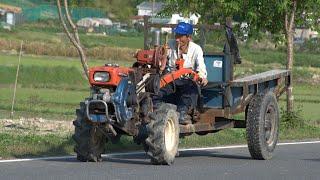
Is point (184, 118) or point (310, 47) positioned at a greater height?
point (184, 118)

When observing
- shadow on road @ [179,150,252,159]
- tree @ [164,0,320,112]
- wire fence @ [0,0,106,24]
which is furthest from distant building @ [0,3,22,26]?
shadow on road @ [179,150,252,159]

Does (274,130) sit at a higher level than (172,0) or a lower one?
lower

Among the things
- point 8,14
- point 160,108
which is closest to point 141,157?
point 160,108

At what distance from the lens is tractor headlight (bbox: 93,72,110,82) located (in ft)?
44.0

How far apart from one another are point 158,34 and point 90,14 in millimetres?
85700

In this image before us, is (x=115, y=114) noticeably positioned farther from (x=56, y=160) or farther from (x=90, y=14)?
(x=90, y=14)

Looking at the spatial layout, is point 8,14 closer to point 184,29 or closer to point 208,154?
A: point 208,154

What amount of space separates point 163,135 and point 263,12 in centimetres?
935

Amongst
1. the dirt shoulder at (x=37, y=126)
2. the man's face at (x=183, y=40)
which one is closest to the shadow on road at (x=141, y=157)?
the man's face at (x=183, y=40)

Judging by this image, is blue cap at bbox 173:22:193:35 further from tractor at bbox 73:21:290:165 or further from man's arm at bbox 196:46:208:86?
tractor at bbox 73:21:290:165

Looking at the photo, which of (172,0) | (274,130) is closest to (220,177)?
(274,130)

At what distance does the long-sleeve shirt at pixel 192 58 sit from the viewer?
48.7 ft

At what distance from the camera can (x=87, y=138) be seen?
45.5 feet

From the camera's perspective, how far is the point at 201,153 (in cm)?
1673
